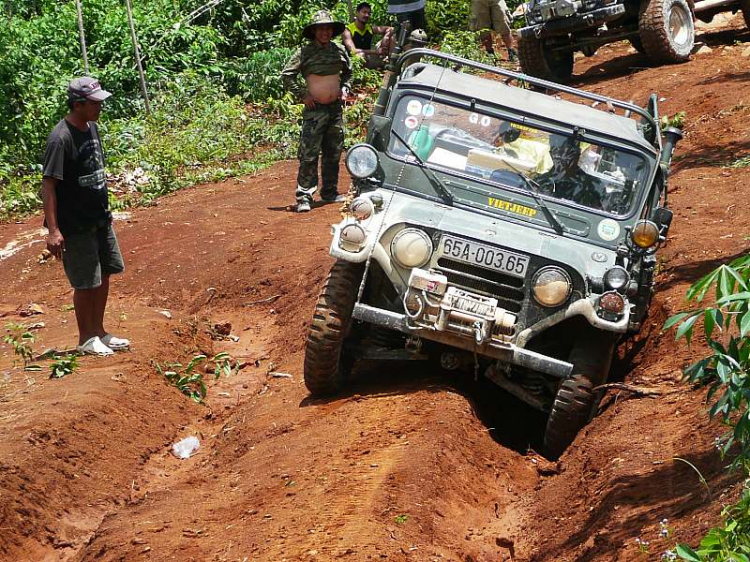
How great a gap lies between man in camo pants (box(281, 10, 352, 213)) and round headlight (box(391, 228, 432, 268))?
194 inches

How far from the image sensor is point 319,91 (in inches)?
446

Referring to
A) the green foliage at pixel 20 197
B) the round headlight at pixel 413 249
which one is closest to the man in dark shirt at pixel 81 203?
the round headlight at pixel 413 249

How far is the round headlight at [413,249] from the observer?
→ 6.55 m

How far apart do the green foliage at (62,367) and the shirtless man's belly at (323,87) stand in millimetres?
4528

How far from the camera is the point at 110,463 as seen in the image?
22.4ft

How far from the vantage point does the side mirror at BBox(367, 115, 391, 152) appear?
7281 mm

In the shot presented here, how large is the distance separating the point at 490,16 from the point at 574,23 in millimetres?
2687

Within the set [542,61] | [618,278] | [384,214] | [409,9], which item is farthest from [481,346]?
[409,9]

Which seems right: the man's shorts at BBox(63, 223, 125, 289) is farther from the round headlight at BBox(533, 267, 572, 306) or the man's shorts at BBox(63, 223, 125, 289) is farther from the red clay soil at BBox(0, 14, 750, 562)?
the round headlight at BBox(533, 267, 572, 306)

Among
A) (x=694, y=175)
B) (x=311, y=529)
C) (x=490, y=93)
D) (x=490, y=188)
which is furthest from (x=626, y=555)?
(x=694, y=175)

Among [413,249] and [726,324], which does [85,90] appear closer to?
[413,249]

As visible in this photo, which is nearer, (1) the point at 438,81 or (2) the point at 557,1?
(1) the point at 438,81

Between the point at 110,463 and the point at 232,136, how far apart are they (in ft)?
30.4

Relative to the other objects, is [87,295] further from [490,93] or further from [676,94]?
[676,94]
